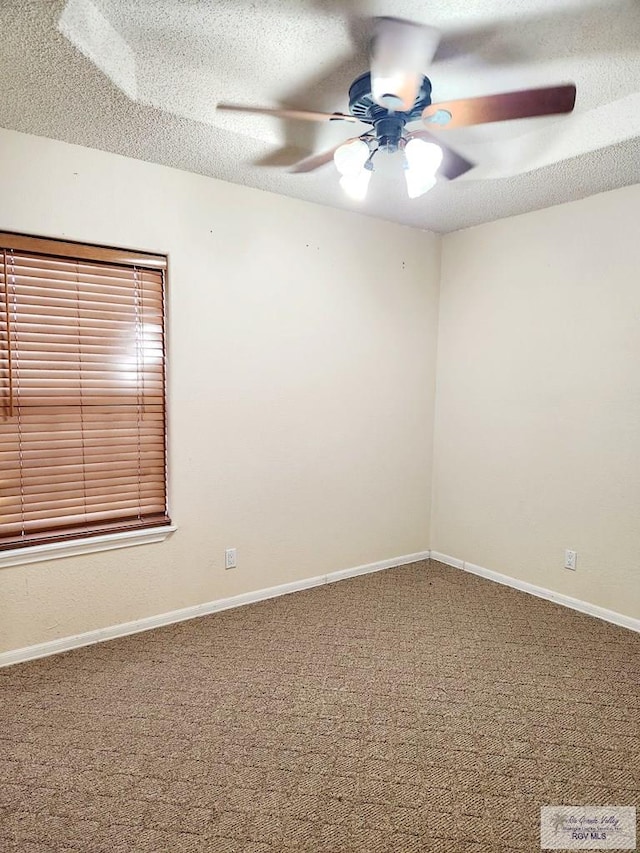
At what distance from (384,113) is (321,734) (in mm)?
2421

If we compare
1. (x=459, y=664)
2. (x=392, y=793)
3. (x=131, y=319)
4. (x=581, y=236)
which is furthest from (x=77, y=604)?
(x=581, y=236)

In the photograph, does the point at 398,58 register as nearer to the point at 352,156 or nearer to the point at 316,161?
the point at 352,156

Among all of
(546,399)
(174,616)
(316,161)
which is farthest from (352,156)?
(174,616)

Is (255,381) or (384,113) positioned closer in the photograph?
(384,113)

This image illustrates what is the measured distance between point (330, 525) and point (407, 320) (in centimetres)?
162

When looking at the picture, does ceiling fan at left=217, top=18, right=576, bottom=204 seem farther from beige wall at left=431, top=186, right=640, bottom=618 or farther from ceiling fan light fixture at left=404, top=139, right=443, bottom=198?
beige wall at left=431, top=186, right=640, bottom=618

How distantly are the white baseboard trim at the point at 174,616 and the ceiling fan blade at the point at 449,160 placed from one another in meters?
2.61

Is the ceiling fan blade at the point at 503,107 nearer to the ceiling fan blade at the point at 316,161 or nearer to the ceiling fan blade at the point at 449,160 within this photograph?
the ceiling fan blade at the point at 449,160

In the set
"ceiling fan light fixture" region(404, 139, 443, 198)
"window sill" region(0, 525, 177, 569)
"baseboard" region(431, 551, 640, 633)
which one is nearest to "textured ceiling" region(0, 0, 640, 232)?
"ceiling fan light fixture" region(404, 139, 443, 198)

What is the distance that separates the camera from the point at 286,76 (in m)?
2.12

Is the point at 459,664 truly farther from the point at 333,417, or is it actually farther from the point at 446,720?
the point at 333,417

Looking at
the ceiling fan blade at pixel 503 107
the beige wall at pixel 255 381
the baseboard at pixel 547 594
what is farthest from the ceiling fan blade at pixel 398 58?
the baseboard at pixel 547 594

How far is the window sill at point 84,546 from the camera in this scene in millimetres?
2566

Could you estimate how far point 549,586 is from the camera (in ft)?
11.4
